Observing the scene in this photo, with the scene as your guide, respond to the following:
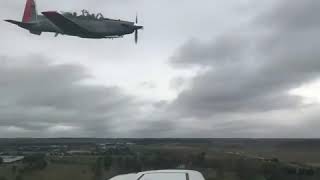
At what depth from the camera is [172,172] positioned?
8539mm

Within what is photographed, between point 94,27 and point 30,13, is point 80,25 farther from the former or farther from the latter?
point 30,13

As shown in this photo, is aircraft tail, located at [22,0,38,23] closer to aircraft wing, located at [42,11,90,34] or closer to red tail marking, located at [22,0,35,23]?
red tail marking, located at [22,0,35,23]

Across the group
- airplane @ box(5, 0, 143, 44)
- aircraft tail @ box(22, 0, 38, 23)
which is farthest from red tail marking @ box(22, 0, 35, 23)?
airplane @ box(5, 0, 143, 44)

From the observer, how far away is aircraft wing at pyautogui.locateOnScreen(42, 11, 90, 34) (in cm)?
4541

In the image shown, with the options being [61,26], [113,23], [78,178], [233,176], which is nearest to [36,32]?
[61,26]

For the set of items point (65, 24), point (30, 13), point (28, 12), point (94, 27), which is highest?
point (28, 12)

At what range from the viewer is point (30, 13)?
54.3 metres

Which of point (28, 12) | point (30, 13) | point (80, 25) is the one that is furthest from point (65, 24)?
point (28, 12)

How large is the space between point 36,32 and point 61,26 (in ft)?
9.80

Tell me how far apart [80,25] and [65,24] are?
1.09 metres

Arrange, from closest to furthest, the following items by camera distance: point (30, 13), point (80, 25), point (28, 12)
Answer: point (80, 25)
point (30, 13)
point (28, 12)

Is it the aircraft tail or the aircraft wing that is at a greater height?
the aircraft tail

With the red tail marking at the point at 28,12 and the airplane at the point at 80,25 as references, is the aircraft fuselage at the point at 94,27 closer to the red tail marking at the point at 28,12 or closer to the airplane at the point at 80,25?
the airplane at the point at 80,25

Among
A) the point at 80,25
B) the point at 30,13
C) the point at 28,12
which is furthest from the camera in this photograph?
the point at 28,12
